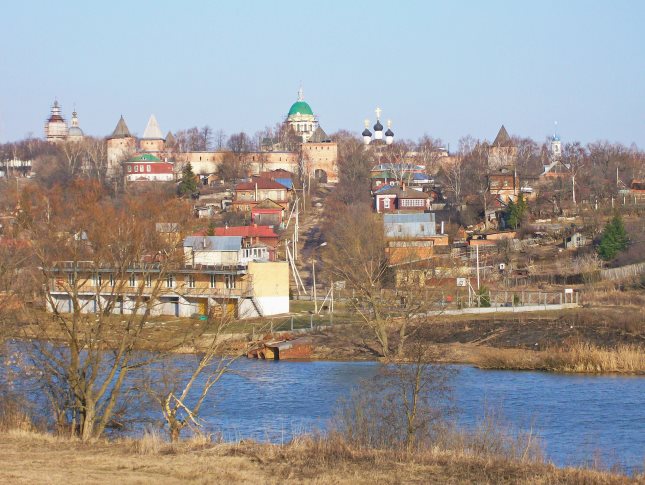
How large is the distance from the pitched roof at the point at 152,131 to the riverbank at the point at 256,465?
63336mm

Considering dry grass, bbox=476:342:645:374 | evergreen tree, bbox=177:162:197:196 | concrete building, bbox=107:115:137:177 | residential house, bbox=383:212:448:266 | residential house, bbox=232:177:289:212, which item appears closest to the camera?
dry grass, bbox=476:342:645:374

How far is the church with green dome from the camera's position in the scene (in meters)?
80.5

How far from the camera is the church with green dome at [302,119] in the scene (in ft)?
264

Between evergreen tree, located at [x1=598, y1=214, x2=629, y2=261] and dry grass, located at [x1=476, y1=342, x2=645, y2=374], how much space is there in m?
13.1

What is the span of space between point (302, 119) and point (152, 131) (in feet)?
39.4

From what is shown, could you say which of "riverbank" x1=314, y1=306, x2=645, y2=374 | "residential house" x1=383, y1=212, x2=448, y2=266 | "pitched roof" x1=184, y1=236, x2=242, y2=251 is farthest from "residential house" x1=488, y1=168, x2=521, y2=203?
"riverbank" x1=314, y1=306, x2=645, y2=374

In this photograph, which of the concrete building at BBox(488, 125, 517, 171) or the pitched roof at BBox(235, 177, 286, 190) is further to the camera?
the concrete building at BBox(488, 125, 517, 171)

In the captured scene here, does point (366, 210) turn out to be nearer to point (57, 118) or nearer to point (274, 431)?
point (274, 431)

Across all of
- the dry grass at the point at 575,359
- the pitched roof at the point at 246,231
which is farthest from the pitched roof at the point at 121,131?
the dry grass at the point at 575,359

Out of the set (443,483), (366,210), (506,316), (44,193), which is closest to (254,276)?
(506,316)

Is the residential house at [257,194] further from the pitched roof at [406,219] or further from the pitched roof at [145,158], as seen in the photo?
the pitched roof at [145,158]

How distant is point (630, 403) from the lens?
61.1 feet

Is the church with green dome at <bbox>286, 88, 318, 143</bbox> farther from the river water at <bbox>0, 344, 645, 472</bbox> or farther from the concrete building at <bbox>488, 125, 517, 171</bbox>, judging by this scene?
the river water at <bbox>0, 344, 645, 472</bbox>

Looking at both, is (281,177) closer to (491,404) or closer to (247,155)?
(247,155)
